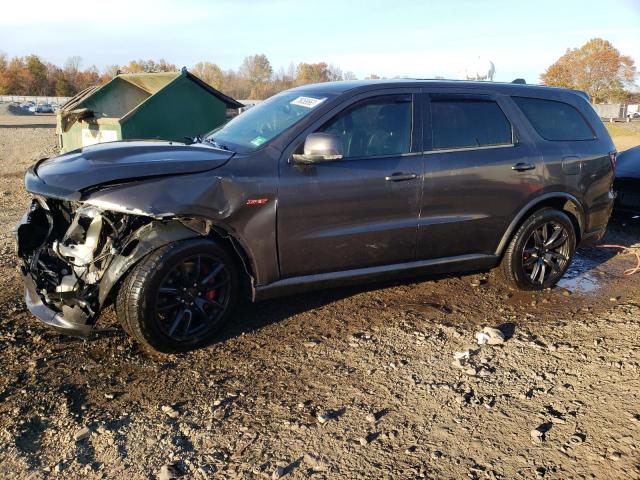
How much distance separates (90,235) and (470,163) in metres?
2.97

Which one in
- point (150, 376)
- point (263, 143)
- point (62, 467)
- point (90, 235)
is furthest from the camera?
point (263, 143)

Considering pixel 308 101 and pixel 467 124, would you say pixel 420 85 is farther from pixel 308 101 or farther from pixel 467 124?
pixel 308 101

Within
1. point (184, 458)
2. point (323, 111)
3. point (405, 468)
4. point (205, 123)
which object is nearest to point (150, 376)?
point (184, 458)

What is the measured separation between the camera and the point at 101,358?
368 cm

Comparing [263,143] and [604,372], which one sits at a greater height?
[263,143]

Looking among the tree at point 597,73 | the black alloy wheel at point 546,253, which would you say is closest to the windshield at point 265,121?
the black alloy wheel at point 546,253

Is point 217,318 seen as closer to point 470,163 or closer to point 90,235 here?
point 90,235

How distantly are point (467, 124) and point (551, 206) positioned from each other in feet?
4.01

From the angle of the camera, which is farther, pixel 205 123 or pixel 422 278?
pixel 205 123

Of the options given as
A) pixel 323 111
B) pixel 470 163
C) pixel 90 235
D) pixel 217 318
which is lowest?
pixel 217 318

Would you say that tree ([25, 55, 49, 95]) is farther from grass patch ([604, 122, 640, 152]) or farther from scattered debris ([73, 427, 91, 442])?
scattered debris ([73, 427, 91, 442])

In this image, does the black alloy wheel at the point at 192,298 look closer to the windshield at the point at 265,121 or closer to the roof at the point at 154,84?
the windshield at the point at 265,121

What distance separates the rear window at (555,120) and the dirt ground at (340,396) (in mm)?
1577

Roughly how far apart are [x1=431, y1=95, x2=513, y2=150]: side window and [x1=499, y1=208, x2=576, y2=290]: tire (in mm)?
815
